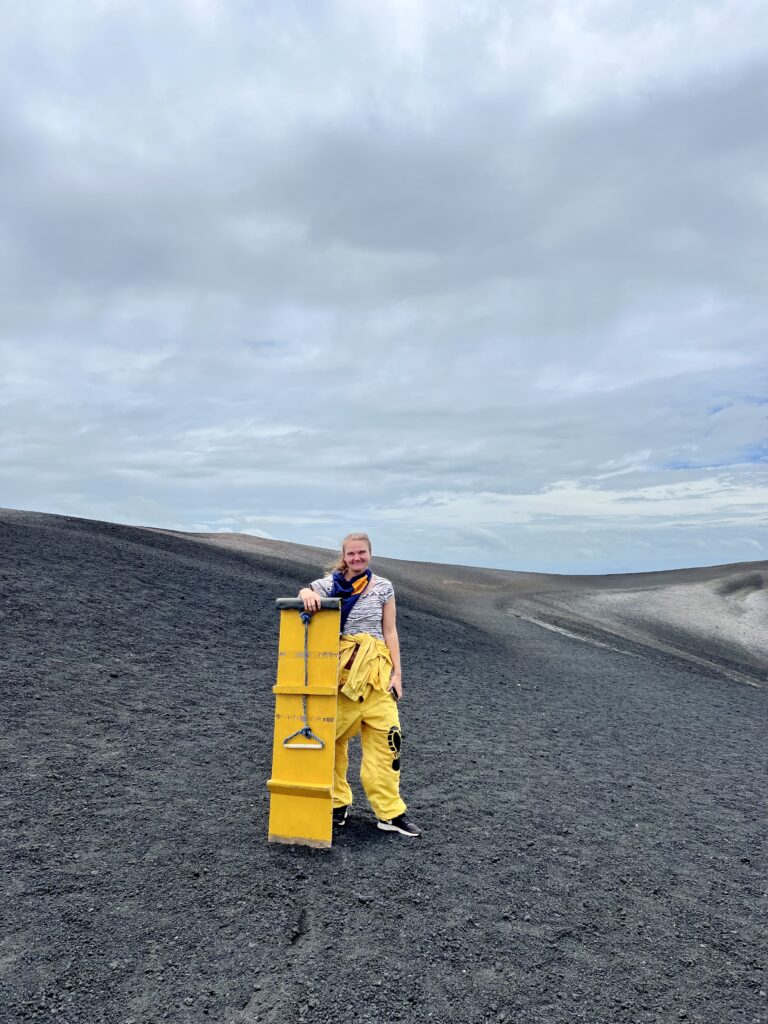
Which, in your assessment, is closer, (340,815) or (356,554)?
(356,554)

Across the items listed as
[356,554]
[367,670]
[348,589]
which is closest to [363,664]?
[367,670]

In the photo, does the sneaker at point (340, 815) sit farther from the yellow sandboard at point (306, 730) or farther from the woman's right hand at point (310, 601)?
the woman's right hand at point (310, 601)

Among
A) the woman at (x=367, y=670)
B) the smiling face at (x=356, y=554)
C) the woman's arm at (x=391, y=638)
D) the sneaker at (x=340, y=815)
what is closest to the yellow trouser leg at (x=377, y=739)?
the woman at (x=367, y=670)

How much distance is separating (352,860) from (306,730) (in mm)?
977

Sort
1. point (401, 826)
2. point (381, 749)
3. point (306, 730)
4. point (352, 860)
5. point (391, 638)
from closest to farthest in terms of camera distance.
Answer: point (352, 860) < point (306, 730) < point (381, 749) < point (391, 638) < point (401, 826)

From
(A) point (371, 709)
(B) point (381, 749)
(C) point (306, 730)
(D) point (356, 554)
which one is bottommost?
(B) point (381, 749)

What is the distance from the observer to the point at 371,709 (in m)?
5.33

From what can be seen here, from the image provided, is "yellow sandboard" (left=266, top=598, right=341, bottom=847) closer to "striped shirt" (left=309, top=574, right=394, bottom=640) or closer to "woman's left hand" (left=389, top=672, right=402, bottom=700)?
"striped shirt" (left=309, top=574, right=394, bottom=640)

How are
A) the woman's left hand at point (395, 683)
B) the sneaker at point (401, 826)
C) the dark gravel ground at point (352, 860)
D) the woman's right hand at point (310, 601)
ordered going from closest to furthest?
the dark gravel ground at point (352, 860), the woman's right hand at point (310, 601), the woman's left hand at point (395, 683), the sneaker at point (401, 826)

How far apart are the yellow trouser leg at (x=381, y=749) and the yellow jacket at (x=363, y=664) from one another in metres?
0.12

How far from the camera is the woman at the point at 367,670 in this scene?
5297mm

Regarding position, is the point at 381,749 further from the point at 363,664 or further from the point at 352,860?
the point at 352,860

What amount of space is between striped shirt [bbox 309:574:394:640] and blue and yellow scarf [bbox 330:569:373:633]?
29 mm

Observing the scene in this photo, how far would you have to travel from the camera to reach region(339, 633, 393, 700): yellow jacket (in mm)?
5258
